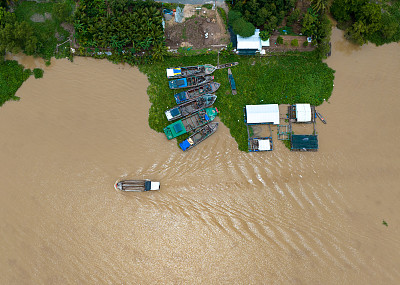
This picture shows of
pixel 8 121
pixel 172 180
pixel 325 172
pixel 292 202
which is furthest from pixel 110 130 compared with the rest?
pixel 325 172

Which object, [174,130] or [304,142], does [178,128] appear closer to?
[174,130]

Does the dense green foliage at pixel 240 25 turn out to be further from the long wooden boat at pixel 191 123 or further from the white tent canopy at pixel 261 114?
the long wooden boat at pixel 191 123

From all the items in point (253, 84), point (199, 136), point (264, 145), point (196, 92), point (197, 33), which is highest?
point (197, 33)

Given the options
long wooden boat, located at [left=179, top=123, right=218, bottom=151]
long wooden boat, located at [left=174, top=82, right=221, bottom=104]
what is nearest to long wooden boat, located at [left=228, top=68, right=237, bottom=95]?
long wooden boat, located at [left=174, top=82, right=221, bottom=104]

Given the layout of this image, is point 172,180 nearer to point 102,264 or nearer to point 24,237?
point 102,264

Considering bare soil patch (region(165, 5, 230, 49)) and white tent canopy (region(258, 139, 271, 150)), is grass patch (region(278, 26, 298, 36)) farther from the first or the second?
white tent canopy (region(258, 139, 271, 150))

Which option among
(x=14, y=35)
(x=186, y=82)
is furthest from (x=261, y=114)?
(x=14, y=35)

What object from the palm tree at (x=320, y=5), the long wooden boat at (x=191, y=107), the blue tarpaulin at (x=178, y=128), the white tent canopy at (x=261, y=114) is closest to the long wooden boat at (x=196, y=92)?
the long wooden boat at (x=191, y=107)
